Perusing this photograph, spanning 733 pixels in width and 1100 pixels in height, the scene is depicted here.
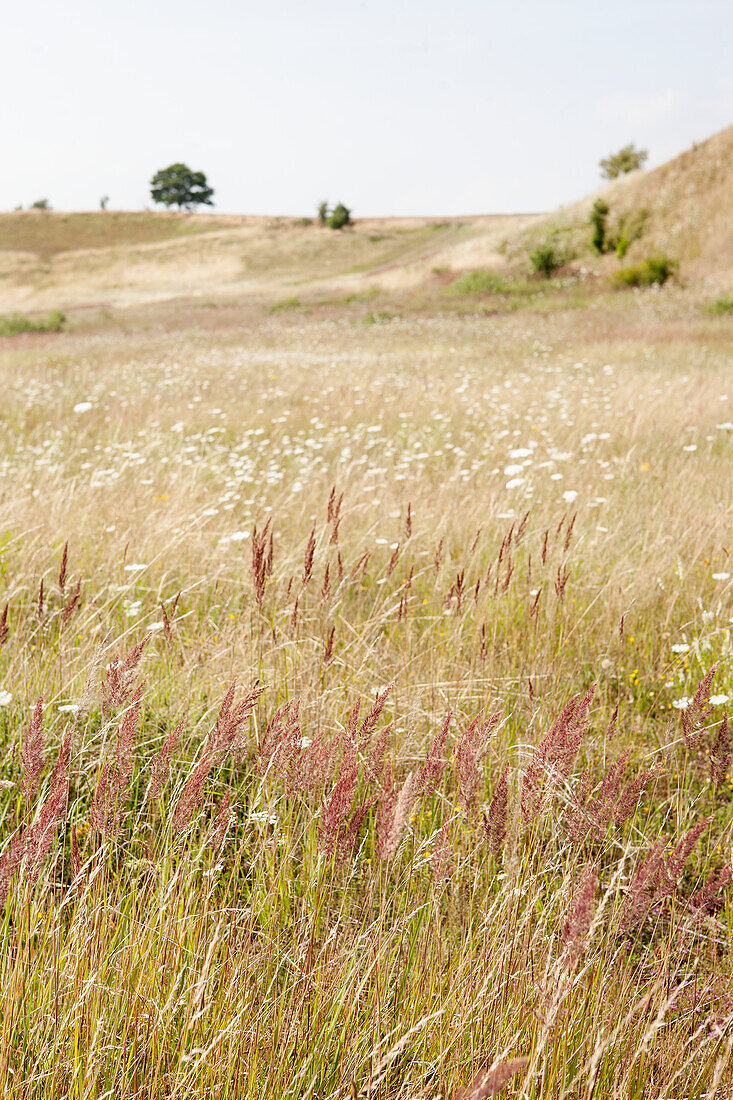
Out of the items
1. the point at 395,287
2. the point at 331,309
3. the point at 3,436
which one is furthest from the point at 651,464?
the point at 395,287

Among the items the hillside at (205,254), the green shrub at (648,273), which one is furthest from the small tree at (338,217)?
the green shrub at (648,273)

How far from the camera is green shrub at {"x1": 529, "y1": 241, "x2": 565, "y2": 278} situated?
102 ft

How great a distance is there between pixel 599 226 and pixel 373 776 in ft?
115

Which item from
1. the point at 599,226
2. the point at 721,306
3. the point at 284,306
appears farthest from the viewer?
the point at 284,306

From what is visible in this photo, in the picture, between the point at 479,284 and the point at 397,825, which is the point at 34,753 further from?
the point at 479,284

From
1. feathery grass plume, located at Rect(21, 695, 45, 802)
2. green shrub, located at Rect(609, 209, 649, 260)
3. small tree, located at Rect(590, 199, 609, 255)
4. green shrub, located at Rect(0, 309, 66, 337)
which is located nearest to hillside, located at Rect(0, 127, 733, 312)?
green shrub, located at Rect(609, 209, 649, 260)

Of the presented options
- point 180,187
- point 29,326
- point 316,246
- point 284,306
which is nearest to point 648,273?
point 284,306

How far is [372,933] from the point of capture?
4.81ft

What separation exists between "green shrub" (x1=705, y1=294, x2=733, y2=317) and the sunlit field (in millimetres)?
13700

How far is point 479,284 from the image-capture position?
30.9 m

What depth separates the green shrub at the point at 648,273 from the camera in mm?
26375

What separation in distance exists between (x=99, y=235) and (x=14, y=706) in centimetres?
7332

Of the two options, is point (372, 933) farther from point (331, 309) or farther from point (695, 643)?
point (331, 309)

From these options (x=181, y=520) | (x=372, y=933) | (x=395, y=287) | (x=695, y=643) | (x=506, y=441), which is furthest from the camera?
(x=395, y=287)
